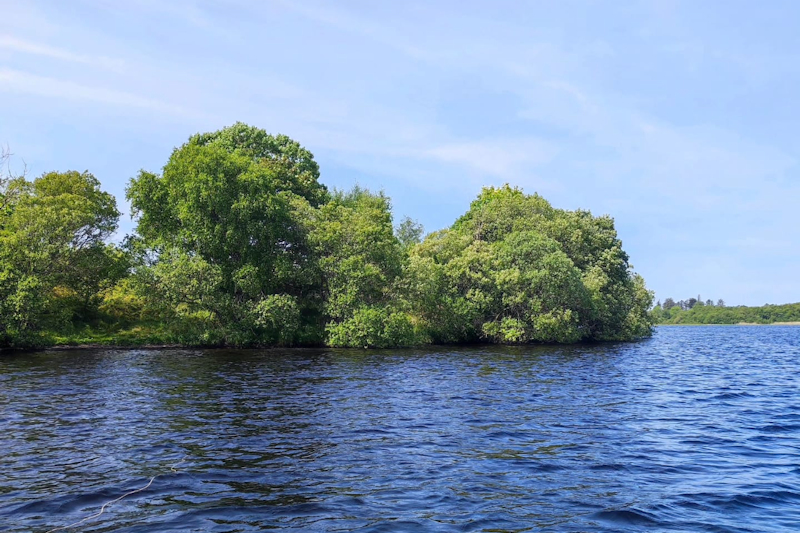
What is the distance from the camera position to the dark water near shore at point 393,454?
1082cm

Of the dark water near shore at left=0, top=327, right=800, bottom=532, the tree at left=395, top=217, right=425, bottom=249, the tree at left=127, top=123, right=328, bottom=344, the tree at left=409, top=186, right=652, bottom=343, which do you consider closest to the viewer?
the dark water near shore at left=0, top=327, right=800, bottom=532

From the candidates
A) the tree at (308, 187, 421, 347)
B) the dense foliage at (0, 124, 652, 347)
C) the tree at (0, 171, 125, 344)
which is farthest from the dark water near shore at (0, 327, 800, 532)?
the tree at (308, 187, 421, 347)

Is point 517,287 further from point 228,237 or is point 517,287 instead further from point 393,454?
point 393,454

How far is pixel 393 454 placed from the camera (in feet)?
50.6

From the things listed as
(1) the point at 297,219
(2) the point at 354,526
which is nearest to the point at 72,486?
(2) the point at 354,526

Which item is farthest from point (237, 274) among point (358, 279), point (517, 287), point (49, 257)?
point (517, 287)

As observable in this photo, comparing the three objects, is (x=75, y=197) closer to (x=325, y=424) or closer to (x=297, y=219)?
(x=297, y=219)

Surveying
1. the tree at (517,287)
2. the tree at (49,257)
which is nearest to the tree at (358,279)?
the tree at (517,287)

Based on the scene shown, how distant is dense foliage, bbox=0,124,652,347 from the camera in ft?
173

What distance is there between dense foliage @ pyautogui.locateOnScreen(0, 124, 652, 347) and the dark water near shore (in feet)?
76.9

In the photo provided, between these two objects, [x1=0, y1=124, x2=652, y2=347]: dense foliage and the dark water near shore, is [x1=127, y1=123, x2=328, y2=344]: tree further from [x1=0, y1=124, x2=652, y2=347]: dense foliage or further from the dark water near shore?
the dark water near shore

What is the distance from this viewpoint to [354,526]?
10.1 metres

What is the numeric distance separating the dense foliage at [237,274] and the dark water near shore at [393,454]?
23.5 metres

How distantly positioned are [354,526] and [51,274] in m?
51.3
